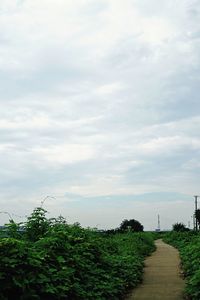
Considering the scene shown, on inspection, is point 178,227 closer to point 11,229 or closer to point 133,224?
point 133,224

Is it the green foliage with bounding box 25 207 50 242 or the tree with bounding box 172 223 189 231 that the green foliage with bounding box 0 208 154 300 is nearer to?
the green foliage with bounding box 25 207 50 242

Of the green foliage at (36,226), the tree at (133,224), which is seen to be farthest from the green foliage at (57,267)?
the tree at (133,224)

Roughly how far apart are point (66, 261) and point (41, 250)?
102 cm

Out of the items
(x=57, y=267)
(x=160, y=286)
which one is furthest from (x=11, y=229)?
(x=160, y=286)

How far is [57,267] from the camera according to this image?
8.74 metres

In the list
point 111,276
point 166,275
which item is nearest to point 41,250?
point 111,276

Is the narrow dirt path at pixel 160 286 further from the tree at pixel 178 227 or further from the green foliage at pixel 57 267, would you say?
the tree at pixel 178 227

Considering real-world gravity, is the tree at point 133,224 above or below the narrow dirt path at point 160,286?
above

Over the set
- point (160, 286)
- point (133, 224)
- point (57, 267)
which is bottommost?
point (160, 286)

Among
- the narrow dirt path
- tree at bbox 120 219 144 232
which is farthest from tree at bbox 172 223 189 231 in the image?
the narrow dirt path

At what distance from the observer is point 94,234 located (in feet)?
48.2

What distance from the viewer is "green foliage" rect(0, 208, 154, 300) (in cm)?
704

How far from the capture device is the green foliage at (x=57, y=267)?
704cm

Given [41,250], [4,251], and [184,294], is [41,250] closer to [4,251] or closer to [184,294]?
[4,251]
